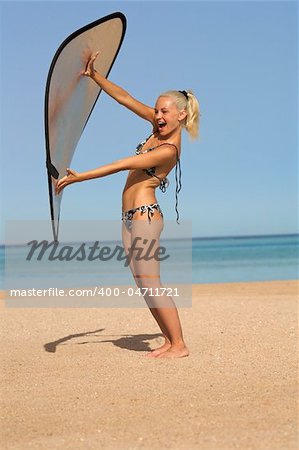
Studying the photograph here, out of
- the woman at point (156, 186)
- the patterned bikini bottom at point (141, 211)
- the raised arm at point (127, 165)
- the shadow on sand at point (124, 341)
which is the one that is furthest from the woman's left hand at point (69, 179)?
the shadow on sand at point (124, 341)

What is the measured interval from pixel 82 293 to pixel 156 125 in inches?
322

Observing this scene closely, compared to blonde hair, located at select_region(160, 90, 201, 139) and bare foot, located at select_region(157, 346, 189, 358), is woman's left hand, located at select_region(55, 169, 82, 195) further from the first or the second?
bare foot, located at select_region(157, 346, 189, 358)

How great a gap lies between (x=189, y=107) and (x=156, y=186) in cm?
65

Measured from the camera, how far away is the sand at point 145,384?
144 inches

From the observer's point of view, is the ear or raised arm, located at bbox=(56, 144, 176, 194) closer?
raised arm, located at bbox=(56, 144, 176, 194)

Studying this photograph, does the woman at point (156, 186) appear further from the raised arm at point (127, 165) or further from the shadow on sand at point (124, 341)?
the shadow on sand at point (124, 341)

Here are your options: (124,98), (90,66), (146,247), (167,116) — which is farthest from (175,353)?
(90,66)

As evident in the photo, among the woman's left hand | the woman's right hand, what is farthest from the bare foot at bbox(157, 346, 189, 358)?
the woman's right hand

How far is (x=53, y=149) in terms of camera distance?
5508 millimetres

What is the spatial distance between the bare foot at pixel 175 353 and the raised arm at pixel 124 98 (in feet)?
5.90

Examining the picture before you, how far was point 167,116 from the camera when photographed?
225 inches

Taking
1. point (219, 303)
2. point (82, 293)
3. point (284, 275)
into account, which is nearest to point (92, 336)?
point (219, 303)

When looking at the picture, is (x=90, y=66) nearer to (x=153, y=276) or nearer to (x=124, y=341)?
(x=153, y=276)

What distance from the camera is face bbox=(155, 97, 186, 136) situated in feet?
18.7
